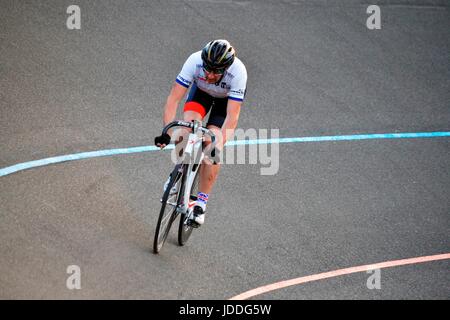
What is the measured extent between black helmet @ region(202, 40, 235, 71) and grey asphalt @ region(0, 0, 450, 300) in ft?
6.26

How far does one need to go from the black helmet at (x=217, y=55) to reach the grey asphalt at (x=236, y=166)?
1.91 m

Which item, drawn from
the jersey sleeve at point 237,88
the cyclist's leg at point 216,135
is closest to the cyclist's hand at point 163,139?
the cyclist's leg at point 216,135

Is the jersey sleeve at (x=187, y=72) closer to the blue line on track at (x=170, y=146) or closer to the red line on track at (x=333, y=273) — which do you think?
the blue line on track at (x=170, y=146)

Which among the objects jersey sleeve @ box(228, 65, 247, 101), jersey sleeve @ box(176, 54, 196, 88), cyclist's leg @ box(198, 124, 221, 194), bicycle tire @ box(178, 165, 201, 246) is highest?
jersey sleeve @ box(176, 54, 196, 88)

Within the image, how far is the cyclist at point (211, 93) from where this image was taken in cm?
696

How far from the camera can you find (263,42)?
1265cm

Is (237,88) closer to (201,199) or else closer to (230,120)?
(230,120)

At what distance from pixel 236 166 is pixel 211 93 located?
194 centimetres

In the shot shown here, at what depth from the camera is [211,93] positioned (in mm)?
7625

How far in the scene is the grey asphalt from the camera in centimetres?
713

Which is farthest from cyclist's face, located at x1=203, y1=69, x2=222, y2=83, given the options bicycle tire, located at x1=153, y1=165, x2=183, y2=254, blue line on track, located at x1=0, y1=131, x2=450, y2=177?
blue line on track, located at x1=0, y1=131, x2=450, y2=177

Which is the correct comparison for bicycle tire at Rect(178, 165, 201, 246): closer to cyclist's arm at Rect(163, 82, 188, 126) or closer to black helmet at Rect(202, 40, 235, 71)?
cyclist's arm at Rect(163, 82, 188, 126)
